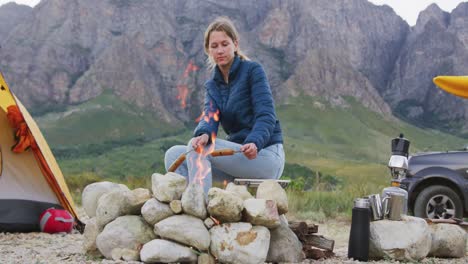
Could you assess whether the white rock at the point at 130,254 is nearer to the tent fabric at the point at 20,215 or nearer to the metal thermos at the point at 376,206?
the metal thermos at the point at 376,206

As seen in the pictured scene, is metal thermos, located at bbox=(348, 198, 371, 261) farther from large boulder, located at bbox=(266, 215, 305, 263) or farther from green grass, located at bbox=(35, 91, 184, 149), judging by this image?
green grass, located at bbox=(35, 91, 184, 149)

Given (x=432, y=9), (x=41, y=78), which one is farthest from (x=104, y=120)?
(x=432, y=9)

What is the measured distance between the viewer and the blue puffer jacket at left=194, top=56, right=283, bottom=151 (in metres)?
4.77

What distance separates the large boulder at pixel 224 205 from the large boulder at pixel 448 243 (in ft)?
8.43

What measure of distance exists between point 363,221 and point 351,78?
139 metres

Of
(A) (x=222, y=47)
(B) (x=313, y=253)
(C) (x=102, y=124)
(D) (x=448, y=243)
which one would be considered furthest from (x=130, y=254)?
(C) (x=102, y=124)

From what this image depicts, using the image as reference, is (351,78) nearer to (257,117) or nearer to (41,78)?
(41,78)

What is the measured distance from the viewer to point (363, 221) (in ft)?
16.9

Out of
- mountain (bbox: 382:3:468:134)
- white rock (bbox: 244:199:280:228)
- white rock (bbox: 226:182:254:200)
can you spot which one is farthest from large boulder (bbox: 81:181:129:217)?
mountain (bbox: 382:3:468:134)

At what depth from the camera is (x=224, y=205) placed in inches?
171

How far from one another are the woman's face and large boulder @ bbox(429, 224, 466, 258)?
2982mm

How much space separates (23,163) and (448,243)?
554cm

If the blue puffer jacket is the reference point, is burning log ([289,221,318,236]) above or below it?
below

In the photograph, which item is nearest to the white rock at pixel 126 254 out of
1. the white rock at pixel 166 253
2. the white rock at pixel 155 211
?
the white rock at pixel 166 253
